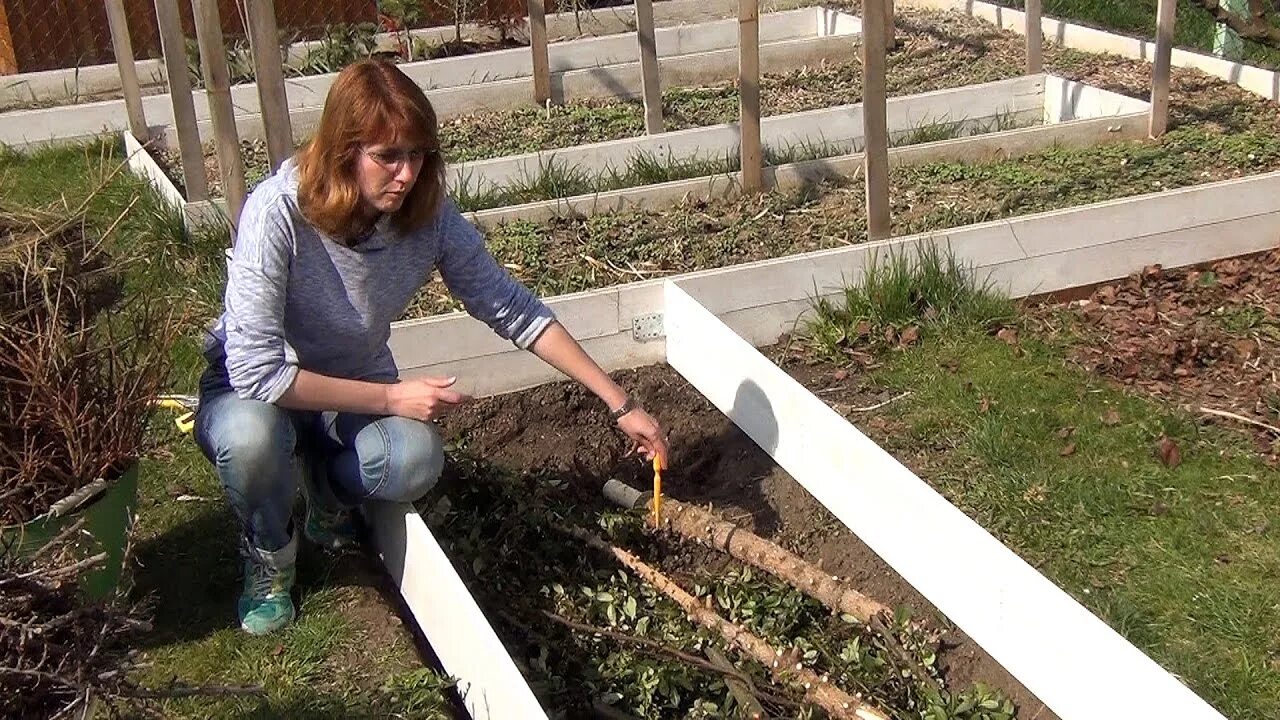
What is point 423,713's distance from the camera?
2699 millimetres

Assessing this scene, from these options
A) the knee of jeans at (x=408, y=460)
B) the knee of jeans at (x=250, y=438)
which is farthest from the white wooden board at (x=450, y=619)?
the knee of jeans at (x=250, y=438)

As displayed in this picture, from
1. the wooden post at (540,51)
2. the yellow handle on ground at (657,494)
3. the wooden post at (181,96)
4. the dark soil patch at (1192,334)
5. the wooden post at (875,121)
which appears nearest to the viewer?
the yellow handle on ground at (657,494)

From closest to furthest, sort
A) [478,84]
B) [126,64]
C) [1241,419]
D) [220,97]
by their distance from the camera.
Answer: [1241,419] < [220,97] < [126,64] < [478,84]

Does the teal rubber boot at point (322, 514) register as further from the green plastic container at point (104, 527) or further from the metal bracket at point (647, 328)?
the metal bracket at point (647, 328)

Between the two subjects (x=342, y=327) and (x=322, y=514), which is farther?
(x=322, y=514)

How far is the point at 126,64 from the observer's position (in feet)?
22.4

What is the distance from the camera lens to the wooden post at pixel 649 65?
A: 6.09m

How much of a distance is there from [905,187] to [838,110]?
46.9 inches

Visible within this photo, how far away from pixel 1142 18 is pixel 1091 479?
7.19m

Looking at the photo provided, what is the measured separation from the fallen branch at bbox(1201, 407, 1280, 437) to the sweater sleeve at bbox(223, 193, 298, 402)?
2791mm

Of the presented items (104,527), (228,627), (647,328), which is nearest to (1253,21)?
(647,328)

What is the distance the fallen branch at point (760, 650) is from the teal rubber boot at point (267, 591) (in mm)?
763

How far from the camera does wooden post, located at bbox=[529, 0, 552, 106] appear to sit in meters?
7.16

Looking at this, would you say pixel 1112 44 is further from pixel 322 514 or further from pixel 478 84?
pixel 322 514
